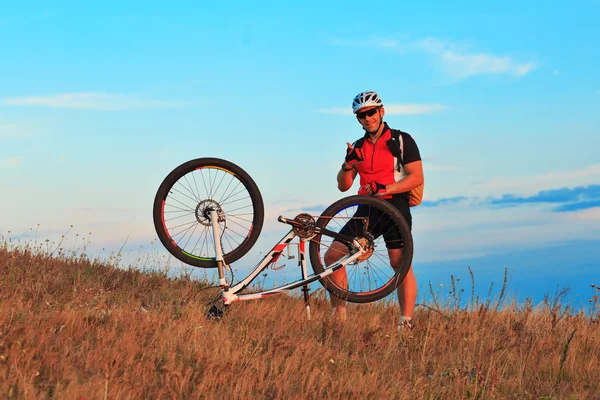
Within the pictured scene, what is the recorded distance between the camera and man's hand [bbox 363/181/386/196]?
841cm

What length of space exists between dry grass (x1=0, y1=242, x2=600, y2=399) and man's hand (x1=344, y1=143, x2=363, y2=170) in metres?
2.01

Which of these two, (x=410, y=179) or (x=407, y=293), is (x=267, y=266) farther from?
(x=410, y=179)

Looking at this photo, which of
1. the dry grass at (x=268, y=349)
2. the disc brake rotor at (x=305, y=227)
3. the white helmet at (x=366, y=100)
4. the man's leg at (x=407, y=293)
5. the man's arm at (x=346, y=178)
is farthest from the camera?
the man's arm at (x=346, y=178)

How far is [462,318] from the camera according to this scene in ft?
32.2

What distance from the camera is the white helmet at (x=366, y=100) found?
8.62 meters

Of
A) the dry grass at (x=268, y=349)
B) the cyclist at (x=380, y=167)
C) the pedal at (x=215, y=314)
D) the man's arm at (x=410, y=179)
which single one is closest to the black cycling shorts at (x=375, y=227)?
the cyclist at (x=380, y=167)

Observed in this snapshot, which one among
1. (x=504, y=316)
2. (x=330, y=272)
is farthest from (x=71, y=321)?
(x=504, y=316)

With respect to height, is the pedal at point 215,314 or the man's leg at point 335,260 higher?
the man's leg at point 335,260

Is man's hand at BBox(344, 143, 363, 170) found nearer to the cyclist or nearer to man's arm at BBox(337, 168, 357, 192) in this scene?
the cyclist

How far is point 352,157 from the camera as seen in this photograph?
868 cm

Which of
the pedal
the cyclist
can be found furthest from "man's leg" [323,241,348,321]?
the pedal

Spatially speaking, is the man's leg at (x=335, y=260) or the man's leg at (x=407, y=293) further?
the man's leg at (x=407, y=293)

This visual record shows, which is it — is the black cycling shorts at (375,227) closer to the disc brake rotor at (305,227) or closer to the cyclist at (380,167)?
the cyclist at (380,167)

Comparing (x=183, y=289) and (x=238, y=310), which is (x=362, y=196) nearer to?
(x=238, y=310)
